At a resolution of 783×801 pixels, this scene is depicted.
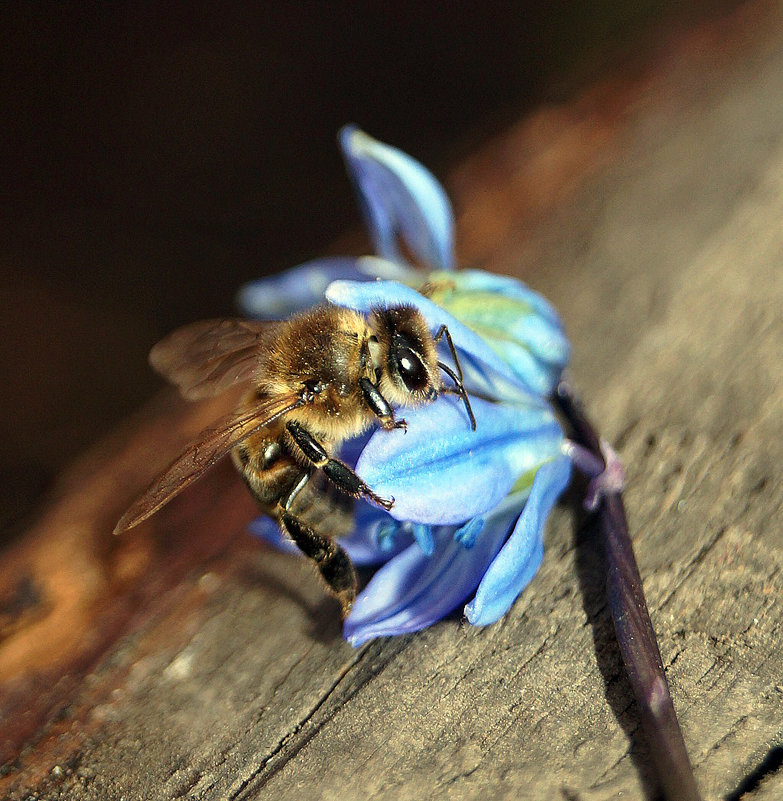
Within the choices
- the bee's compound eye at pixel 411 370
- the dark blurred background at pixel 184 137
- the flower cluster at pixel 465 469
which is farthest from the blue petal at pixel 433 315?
the dark blurred background at pixel 184 137

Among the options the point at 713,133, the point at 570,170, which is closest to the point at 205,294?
the point at 570,170

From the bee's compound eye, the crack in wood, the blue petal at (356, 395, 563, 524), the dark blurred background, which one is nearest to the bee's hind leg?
the crack in wood

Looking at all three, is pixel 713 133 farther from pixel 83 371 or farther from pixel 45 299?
pixel 45 299

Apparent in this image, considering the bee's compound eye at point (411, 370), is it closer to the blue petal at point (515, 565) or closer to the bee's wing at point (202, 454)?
the bee's wing at point (202, 454)

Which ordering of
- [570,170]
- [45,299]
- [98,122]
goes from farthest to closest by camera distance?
[98,122] → [45,299] → [570,170]

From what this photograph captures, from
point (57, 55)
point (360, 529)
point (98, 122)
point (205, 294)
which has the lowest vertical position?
point (205, 294)

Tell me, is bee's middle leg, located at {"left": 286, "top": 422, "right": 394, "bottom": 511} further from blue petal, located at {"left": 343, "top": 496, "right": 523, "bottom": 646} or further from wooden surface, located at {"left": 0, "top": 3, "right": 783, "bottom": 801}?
wooden surface, located at {"left": 0, "top": 3, "right": 783, "bottom": 801}

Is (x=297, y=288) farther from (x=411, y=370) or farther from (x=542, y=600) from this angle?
(x=542, y=600)
